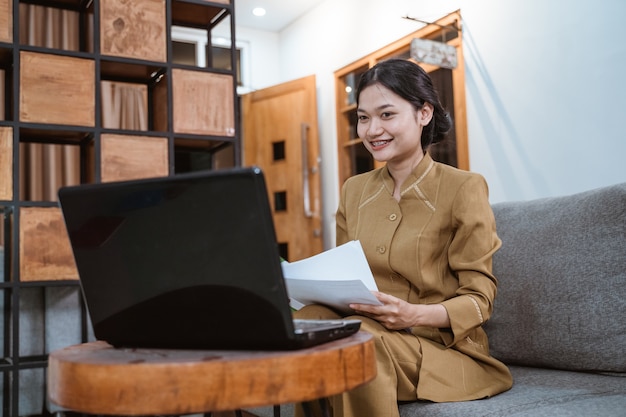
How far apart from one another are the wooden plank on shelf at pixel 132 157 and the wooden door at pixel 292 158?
9.70ft

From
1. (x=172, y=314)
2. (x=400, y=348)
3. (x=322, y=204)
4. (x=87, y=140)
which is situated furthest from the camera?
(x=322, y=204)

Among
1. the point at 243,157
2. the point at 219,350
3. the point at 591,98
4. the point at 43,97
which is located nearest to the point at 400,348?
the point at 219,350

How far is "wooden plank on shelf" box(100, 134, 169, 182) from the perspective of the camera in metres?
2.43

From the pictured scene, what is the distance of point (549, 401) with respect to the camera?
1221 millimetres

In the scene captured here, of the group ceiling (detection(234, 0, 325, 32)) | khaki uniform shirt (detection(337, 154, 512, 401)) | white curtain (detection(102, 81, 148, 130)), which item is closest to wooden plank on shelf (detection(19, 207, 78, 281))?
khaki uniform shirt (detection(337, 154, 512, 401))

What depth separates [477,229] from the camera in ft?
4.35

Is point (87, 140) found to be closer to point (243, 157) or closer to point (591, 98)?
point (591, 98)

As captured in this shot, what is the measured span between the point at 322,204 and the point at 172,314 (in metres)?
4.93

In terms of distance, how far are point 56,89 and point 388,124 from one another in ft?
4.82

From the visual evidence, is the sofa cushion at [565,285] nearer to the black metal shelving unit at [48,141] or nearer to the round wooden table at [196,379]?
the round wooden table at [196,379]

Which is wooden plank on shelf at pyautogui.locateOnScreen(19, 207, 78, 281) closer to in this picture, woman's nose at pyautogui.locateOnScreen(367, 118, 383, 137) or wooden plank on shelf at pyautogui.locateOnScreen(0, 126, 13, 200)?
wooden plank on shelf at pyautogui.locateOnScreen(0, 126, 13, 200)

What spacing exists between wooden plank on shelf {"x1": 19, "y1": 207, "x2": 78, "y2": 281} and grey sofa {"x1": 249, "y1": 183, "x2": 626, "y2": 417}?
3.65 ft

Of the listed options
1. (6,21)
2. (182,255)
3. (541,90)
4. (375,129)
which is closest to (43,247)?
(6,21)

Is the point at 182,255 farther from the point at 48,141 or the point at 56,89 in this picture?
the point at 48,141
